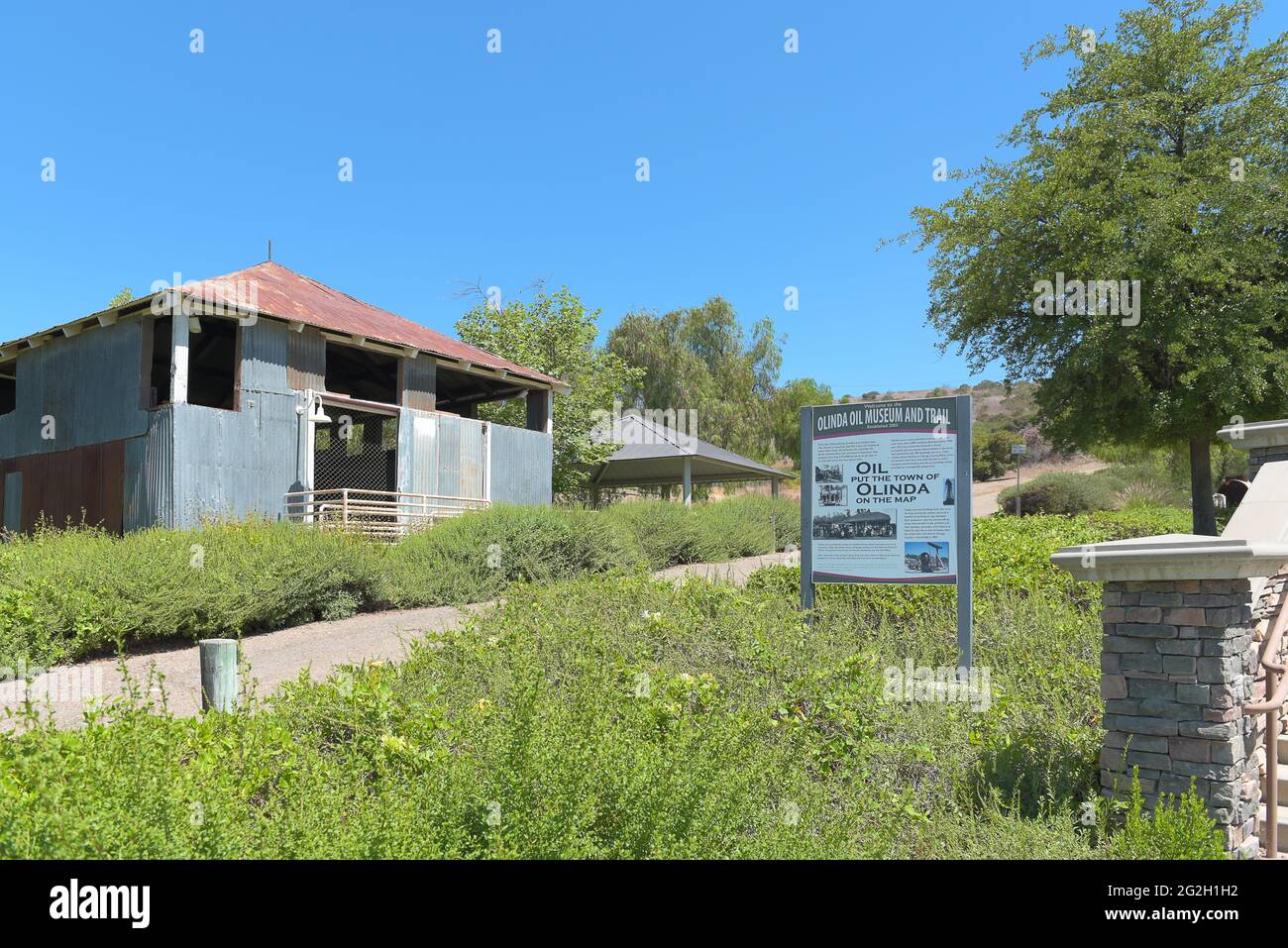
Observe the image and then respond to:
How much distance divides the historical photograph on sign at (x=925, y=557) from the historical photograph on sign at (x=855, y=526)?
172mm

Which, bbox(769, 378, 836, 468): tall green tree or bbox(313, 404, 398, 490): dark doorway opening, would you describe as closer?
bbox(313, 404, 398, 490): dark doorway opening

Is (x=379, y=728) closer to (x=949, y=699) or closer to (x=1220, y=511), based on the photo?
(x=949, y=699)

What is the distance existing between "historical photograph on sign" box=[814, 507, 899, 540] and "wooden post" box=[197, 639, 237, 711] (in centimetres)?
456

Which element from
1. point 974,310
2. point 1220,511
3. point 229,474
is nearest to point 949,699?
point 229,474

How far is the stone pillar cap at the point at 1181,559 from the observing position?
13.6ft

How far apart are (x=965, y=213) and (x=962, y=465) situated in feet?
49.8

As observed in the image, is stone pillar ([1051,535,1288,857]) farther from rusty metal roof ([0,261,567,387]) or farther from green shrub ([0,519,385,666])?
Result: rusty metal roof ([0,261,567,387])

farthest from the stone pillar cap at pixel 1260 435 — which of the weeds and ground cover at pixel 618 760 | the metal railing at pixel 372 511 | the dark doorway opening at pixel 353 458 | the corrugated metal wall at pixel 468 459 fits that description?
the dark doorway opening at pixel 353 458

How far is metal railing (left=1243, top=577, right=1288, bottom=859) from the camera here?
161 inches

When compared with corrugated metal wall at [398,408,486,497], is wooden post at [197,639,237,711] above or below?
below

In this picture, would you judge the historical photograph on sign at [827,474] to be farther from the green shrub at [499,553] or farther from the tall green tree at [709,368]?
the tall green tree at [709,368]

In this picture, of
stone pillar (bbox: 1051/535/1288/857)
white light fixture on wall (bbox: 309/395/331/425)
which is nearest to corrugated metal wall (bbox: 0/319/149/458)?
white light fixture on wall (bbox: 309/395/331/425)

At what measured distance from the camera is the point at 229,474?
14930mm
